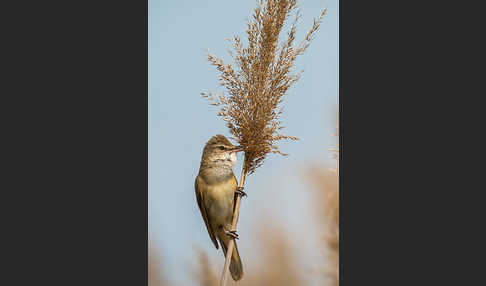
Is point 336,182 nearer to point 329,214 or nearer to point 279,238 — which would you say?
point 329,214

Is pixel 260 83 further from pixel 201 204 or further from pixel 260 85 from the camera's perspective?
pixel 201 204

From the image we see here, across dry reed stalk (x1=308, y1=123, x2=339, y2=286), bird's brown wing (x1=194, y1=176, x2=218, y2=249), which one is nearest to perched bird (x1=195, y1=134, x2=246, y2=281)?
bird's brown wing (x1=194, y1=176, x2=218, y2=249)

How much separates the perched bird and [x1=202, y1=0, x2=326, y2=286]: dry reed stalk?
14cm

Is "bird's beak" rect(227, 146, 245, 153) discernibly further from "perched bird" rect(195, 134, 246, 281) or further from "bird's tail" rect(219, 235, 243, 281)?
"bird's tail" rect(219, 235, 243, 281)

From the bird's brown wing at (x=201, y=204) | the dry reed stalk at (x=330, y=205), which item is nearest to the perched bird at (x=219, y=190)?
the bird's brown wing at (x=201, y=204)

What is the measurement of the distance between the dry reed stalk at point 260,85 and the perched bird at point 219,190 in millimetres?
139

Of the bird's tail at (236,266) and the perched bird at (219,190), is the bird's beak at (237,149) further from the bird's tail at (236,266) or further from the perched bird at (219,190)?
the bird's tail at (236,266)

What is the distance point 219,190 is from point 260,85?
2.14 ft

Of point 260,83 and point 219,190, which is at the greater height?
point 260,83

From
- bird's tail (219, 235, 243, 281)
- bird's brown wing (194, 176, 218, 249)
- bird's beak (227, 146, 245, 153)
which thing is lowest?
bird's tail (219, 235, 243, 281)

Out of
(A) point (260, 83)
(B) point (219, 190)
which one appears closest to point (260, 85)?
(A) point (260, 83)

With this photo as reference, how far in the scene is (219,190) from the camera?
113 inches

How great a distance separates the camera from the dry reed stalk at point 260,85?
2.61 meters

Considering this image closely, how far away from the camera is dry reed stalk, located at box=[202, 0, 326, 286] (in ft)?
8.56
